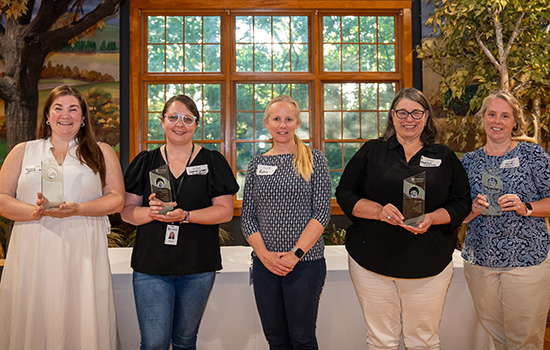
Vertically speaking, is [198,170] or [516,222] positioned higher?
[198,170]

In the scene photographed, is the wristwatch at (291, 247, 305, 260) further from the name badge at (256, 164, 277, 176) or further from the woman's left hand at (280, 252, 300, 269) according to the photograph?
the name badge at (256, 164, 277, 176)

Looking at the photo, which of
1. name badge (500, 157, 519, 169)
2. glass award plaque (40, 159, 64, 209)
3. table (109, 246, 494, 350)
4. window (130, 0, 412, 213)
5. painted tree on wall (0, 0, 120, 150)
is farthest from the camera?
window (130, 0, 412, 213)

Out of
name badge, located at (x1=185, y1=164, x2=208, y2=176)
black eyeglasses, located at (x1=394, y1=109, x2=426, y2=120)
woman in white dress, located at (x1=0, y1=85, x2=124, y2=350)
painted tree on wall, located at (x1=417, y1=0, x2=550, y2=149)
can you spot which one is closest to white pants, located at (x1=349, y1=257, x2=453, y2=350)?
black eyeglasses, located at (x1=394, y1=109, x2=426, y2=120)

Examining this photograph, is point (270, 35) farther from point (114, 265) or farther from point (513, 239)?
point (513, 239)

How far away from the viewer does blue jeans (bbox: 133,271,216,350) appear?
1857 mm

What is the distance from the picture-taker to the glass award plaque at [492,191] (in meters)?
1.91

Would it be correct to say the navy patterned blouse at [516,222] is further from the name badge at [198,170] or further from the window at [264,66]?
the window at [264,66]

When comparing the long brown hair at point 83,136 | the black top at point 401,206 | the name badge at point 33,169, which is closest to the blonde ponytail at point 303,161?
the black top at point 401,206

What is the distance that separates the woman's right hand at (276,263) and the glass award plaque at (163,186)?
1.53 feet

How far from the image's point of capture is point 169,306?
188cm

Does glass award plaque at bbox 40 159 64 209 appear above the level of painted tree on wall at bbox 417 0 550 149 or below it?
below

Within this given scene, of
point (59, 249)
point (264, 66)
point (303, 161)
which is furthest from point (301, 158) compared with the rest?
point (264, 66)

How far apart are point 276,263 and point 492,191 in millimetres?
1033

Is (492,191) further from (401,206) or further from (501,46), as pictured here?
(501,46)
